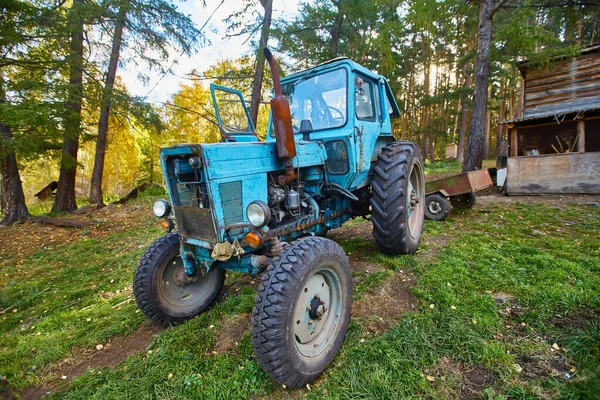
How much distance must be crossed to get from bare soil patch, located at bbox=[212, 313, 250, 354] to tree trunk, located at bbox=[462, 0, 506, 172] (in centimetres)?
957

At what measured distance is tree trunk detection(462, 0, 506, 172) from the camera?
8752 millimetres

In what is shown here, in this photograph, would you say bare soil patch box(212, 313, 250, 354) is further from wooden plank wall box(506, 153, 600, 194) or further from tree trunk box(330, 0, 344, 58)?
tree trunk box(330, 0, 344, 58)

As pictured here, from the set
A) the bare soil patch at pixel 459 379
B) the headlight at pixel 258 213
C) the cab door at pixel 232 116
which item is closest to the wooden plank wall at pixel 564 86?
the cab door at pixel 232 116

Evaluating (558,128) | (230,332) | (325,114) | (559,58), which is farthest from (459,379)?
(558,128)

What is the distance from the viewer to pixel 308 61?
41.3 ft

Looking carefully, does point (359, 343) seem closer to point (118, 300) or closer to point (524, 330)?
point (524, 330)

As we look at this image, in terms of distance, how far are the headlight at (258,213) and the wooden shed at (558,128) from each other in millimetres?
9347

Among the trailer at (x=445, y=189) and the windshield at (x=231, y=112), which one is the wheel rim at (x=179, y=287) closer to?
the windshield at (x=231, y=112)

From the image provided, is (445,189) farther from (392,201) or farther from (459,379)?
(459,379)

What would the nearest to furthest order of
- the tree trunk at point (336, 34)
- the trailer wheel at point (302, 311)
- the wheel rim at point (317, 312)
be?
the trailer wheel at point (302, 311) < the wheel rim at point (317, 312) < the tree trunk at point (336, 34)

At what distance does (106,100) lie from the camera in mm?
8055

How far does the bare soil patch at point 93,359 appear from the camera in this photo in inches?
89.6

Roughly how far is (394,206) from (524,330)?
64.0 inches

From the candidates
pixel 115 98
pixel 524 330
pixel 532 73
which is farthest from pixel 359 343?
pixel 532 73
